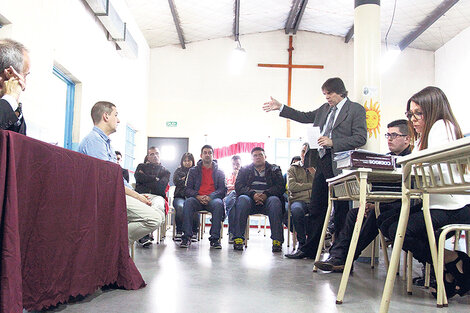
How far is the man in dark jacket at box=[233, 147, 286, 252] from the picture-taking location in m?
4.22

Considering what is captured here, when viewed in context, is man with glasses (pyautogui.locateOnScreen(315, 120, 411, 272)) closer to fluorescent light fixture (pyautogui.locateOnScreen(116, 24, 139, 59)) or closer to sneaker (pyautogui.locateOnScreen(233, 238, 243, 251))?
sneaker (pyautogui.locateOnScreen(233, 238, 243, 251))

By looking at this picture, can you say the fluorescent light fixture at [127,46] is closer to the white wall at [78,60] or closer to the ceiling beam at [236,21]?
the white wall at [78,60]

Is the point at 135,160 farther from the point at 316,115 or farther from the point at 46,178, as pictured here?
the point at 46,178

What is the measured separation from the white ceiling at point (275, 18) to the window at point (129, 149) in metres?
1.87

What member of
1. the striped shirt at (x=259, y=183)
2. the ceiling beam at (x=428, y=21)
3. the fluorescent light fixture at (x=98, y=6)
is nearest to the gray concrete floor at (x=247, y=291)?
the striped shirt at (x=259, y=183)

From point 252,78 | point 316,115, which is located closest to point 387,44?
point 252,78

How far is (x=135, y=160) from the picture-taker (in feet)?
26.5

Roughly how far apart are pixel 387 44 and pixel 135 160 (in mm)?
5438

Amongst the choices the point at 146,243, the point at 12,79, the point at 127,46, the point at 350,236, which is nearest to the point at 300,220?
the point at 146,243

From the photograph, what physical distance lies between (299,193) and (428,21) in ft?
15.8

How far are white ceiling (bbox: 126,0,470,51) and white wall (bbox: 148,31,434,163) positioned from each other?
0.24 m

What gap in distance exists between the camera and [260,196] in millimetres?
4477

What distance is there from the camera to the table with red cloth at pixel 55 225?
122 centimetres

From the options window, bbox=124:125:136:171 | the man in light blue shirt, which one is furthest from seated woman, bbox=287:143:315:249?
window, bbox=124:125:136:171
